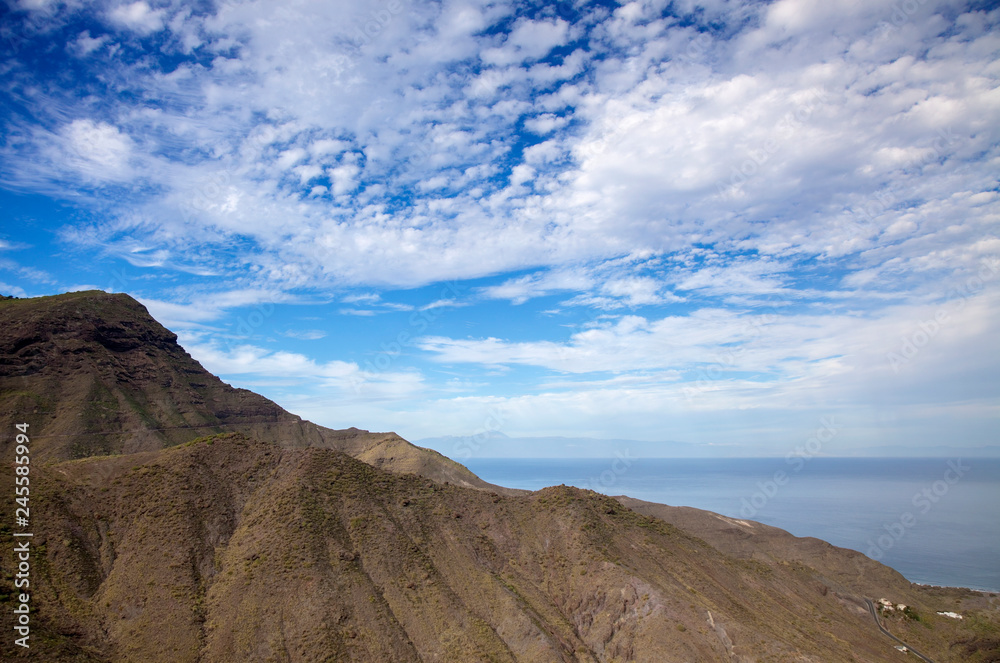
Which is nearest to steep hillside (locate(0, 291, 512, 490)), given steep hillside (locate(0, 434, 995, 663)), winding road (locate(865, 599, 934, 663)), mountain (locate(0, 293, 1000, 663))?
mountain (locate(0, 293, 1000, 663))

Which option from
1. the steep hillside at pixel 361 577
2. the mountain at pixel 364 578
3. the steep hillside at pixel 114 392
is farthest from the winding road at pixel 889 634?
the steep hillside at pixel 114 392

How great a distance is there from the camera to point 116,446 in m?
67.5

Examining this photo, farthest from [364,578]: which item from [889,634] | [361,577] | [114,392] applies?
[889,634]

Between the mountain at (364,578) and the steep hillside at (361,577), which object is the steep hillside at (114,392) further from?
→ the steep hillside at (361,577)

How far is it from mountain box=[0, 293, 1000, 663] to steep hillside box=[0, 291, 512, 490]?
2.00 metres

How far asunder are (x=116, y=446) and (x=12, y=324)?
79.4ft

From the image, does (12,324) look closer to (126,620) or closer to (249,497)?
(249,497)

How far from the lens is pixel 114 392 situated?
73625mm

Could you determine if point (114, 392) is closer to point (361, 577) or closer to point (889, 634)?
point (361, 577)

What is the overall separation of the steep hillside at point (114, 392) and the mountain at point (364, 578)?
2.00m

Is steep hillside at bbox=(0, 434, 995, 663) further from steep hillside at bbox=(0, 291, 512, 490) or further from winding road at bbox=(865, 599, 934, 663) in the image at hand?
steep hillside at bbox=(0, 291, 512, 490)

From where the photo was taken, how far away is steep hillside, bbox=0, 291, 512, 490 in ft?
216

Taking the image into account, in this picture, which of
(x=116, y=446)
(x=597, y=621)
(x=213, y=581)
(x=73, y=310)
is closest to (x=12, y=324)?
(x=73, y=310)

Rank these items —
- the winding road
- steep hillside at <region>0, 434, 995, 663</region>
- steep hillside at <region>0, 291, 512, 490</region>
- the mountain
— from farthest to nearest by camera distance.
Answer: steep hillside at <region>0, 291, 512, 490</region>
the winding road
steep hillside at <region>0, 434, 995, 663</region>
the mountain
